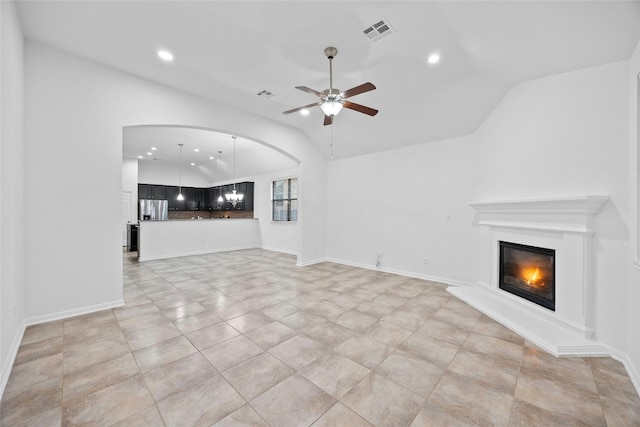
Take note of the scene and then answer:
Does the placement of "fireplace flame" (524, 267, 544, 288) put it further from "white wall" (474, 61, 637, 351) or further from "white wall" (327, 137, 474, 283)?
"white wall" (327, 137, 474, 283)

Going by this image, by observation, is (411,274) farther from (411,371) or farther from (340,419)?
(340,419)

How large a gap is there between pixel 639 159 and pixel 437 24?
87.6 inches

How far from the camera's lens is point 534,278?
3.31m

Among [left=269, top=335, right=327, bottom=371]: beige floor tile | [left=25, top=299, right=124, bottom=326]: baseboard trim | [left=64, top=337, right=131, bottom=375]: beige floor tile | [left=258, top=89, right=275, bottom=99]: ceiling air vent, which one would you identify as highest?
[left=258, top=89, right=275, bottom=99]: ceiling air vent

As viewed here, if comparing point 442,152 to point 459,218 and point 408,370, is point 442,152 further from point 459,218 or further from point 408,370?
point 408,370

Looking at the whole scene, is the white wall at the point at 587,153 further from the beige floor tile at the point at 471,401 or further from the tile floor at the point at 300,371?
the beige floor tile at the point at 471,401

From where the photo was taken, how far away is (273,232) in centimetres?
877

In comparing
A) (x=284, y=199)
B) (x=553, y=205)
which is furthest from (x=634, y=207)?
(x=284, y=199)

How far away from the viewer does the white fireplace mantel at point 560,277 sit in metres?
2.55

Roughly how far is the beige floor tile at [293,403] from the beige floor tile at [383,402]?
188mm

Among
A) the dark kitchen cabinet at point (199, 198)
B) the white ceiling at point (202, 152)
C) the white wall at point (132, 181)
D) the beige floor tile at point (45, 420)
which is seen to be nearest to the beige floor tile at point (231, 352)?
the beige floor tile at point (45, 420)

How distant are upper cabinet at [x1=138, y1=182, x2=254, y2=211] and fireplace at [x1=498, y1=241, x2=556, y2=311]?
7.96 meters

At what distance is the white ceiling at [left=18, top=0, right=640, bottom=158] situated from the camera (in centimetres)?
241

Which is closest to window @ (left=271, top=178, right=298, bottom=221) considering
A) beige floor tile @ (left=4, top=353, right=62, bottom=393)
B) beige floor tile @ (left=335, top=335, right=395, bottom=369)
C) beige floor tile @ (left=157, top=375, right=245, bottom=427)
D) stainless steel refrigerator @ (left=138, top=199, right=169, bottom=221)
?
stainless steel refrigerator @ (left=138, top=199, right=169, bottom=221)
